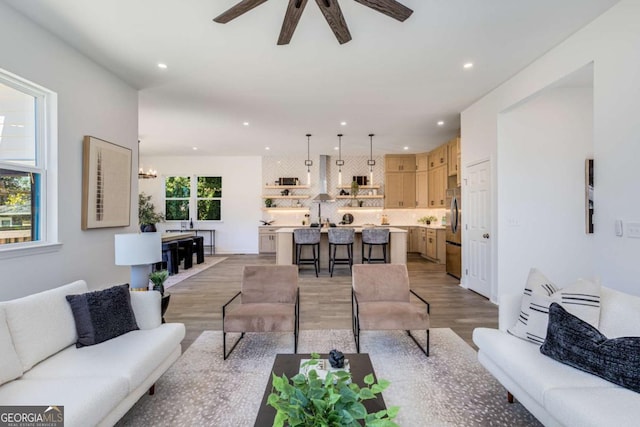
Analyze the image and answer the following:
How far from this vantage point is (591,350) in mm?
1607

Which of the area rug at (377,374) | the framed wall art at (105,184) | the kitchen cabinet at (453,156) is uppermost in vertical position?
the kitchen cabinet at (453,156)

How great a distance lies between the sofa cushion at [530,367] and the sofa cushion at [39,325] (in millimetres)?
2797

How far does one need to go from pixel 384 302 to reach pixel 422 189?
5.88m

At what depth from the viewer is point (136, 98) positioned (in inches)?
155

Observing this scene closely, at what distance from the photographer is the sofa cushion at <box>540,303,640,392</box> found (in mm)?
1483

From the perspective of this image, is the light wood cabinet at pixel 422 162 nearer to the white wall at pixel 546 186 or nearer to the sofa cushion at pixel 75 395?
the white wall at pixel 546 186

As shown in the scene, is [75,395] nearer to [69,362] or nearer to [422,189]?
[69,362]

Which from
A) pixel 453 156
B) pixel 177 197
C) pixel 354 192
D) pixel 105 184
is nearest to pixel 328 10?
pixel 105 184

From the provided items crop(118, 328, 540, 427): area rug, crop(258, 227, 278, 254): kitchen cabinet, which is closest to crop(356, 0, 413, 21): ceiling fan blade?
crop(118, 328, 540, 427): area rug

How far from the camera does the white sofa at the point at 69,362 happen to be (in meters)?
1.43

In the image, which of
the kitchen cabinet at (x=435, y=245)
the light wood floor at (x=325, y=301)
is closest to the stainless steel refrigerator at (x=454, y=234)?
the light wood floor at (x=325, y=301)

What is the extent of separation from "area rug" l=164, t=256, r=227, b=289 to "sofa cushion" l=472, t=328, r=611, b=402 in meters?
4.85

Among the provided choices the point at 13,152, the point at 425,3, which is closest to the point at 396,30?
the point at 425,3

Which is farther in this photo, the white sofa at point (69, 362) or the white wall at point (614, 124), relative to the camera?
the white wall at point (614, 124)
